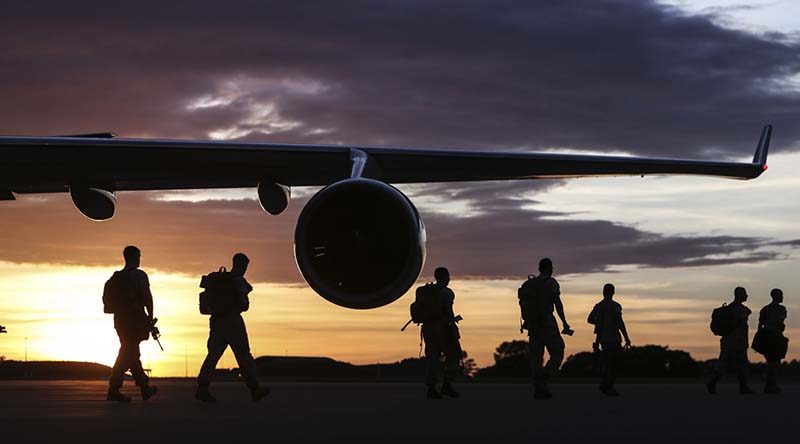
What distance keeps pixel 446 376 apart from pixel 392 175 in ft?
12.8

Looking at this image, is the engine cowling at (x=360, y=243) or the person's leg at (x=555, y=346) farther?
the person's leg at (x=555, y=346)

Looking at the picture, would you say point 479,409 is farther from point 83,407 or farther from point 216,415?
point 83,407

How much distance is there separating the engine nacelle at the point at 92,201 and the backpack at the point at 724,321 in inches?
424

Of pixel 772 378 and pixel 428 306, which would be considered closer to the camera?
pixel 428 306

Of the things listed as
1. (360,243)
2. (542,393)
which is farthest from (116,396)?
(542,393)

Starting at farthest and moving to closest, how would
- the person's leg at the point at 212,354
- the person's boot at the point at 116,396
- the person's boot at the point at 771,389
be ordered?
the person's boot at the point at 771,389
the person's leg at the point at 212,354
the person's boot at the point at 116,396

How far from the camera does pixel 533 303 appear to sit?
18.0 m

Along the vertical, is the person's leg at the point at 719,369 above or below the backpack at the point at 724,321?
below

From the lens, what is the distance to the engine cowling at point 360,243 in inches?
504

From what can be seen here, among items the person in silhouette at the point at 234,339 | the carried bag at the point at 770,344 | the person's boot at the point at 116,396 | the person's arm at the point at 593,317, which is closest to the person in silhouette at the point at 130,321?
the person's boot at the point at 116,396

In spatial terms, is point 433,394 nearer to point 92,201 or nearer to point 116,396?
point 116,396

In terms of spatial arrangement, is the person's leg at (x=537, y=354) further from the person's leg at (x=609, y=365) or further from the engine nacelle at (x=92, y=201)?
the engine nacelle at (x=92, y=201)

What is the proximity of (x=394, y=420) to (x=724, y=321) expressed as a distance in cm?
1048

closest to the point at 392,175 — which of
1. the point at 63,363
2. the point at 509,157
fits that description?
the point at 509,157
